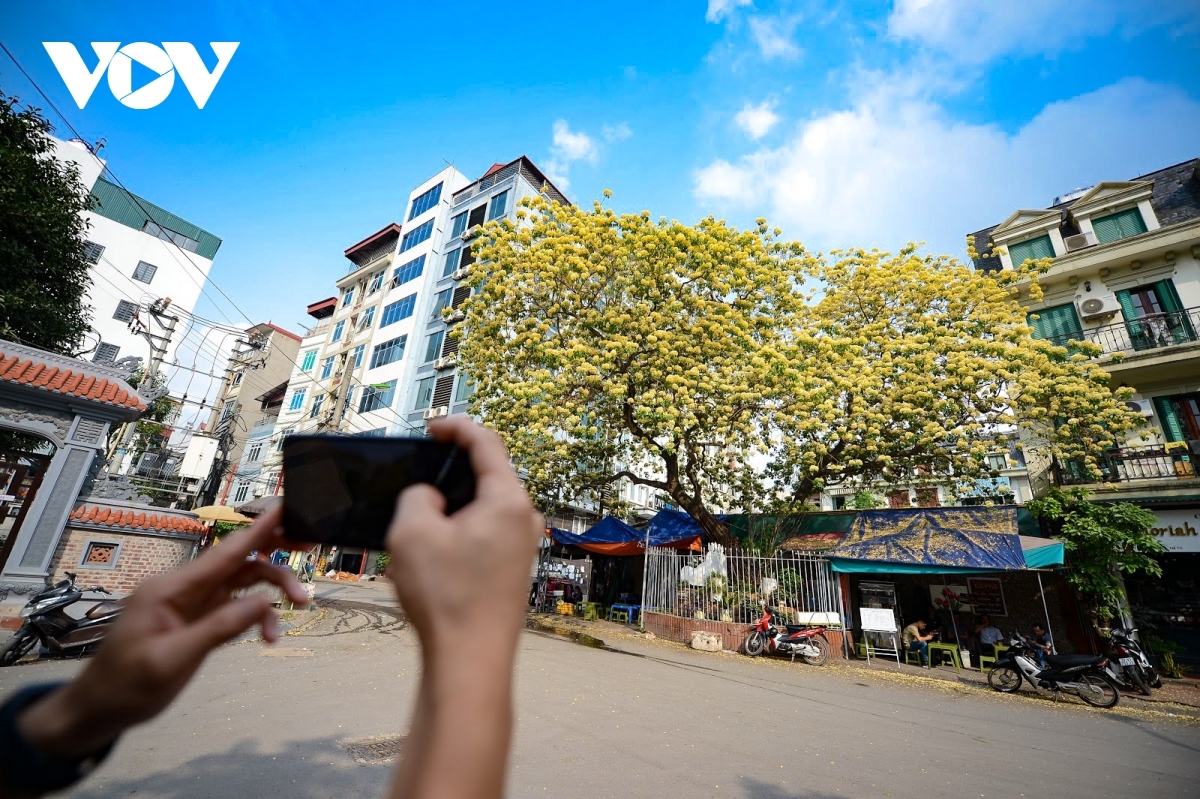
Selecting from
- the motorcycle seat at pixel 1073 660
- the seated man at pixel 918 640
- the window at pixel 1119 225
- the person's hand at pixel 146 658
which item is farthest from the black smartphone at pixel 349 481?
the window at pixel 1119 225

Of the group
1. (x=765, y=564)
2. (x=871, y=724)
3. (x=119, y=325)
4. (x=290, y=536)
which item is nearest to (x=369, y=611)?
(x=765, y=564)

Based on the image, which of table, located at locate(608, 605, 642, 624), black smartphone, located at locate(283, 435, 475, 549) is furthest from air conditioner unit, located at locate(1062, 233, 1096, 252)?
black smartphone, located at locate(283, 435, 475, 549)

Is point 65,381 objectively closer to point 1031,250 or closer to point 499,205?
point 499,205

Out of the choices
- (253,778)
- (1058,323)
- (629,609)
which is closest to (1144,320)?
(1058,323)

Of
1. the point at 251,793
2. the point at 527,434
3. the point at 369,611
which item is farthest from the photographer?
the point at 369,611

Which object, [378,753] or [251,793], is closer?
[251,793]

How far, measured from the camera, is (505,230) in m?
13.5

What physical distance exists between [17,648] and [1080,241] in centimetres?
2525

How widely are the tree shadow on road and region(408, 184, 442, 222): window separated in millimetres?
32218

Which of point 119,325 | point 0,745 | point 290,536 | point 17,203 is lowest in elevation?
point 0,745

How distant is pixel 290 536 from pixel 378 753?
4.19 meters

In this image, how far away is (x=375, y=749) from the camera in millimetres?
4387

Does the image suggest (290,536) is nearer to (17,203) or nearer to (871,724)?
(871,724)

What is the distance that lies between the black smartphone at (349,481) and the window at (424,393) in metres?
26.8
